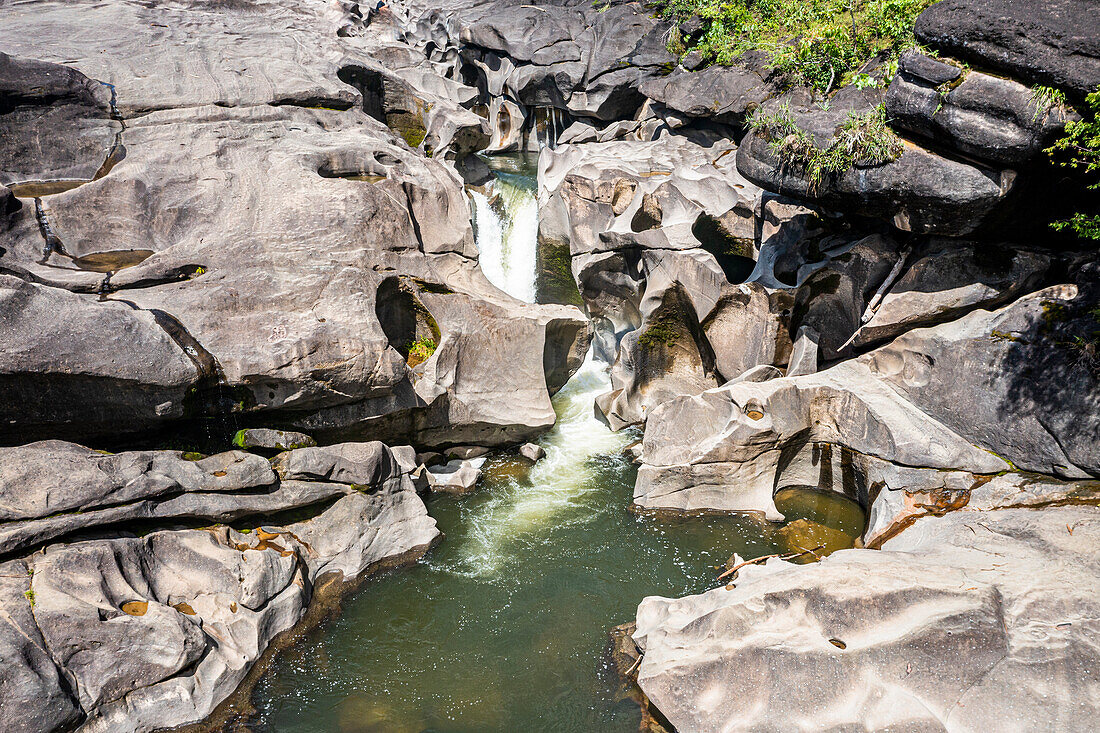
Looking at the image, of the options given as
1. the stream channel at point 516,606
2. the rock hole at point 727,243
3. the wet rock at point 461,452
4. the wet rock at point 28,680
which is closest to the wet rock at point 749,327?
the rock hole at point 727,243

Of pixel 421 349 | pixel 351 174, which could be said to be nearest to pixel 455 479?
pixel 421 349

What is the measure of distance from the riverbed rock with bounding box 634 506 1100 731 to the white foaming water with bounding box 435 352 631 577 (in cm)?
313

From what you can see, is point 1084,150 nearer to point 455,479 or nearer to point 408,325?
point 408,325

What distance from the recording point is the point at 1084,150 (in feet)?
24.6

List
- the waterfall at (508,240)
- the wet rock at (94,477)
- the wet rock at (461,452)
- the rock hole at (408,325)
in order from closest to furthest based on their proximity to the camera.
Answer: the wet rock at (94,477) → the rock hole at (408,325) → the wet rock at (461,452) → the waterfall at (508,240)

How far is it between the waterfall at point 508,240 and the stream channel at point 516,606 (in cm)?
506

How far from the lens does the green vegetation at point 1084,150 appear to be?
24.2 ft

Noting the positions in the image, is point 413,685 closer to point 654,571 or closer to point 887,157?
point 654,571

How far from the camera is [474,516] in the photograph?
1089cm

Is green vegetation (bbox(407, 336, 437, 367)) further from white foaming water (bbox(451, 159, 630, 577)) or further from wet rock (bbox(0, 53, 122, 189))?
wet rock (bbox(0, 53, 122, 189))

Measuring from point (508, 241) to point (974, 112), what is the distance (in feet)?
34.6

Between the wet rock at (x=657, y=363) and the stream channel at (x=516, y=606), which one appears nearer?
the stream channel at (x=516, y=606)

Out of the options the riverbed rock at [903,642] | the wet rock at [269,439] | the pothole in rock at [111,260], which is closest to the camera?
the riverbed rock at [903,642]

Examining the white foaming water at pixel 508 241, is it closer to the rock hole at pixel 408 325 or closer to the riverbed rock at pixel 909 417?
the rock hole at pixel 408 325
